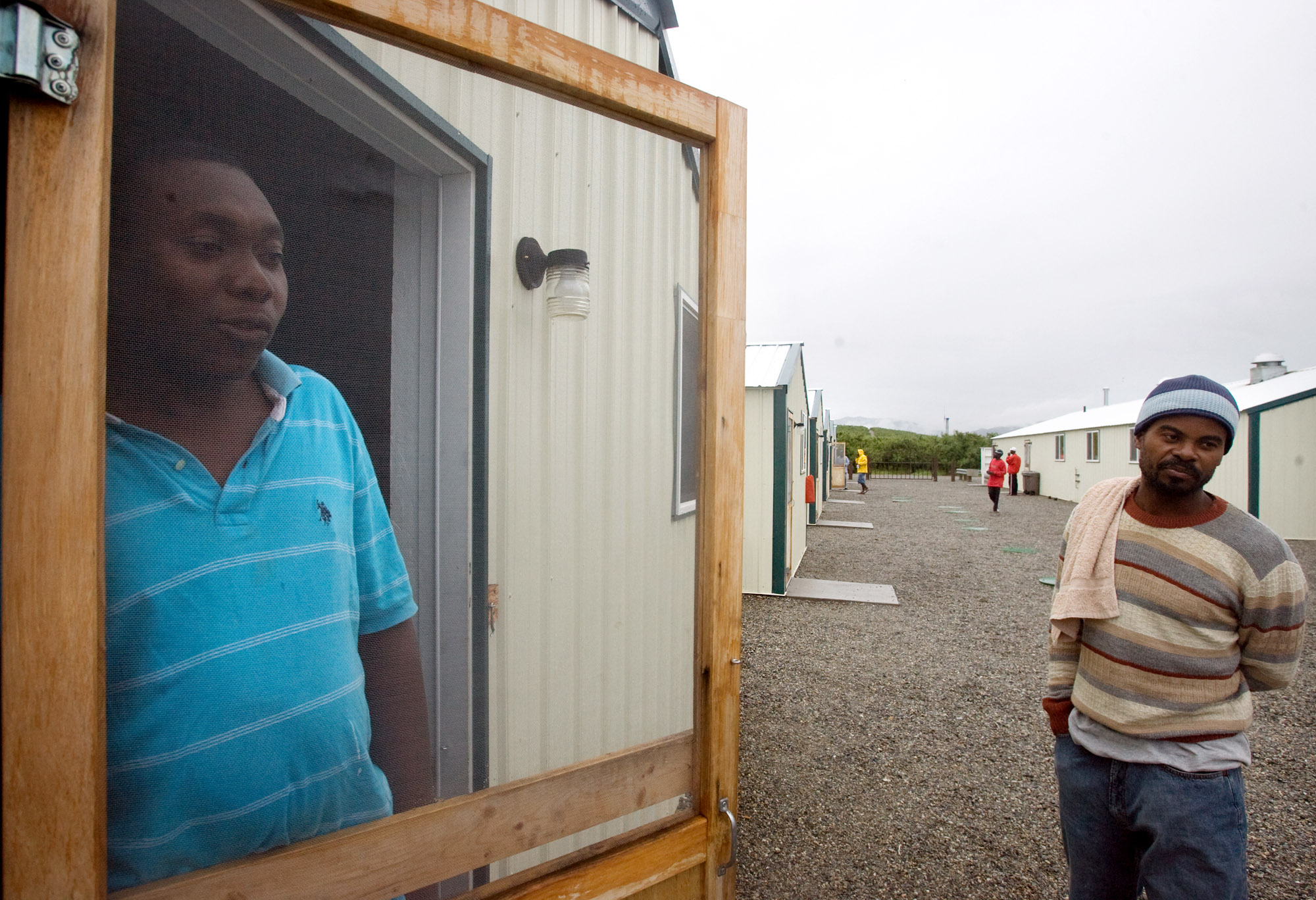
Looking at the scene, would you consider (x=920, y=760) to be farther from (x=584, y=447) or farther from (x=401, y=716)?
(x=401, y=716)

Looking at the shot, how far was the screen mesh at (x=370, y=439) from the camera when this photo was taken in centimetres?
92

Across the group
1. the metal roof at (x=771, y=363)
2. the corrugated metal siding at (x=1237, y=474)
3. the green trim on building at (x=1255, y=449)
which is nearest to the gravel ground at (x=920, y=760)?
the metal roof at (x=771, y=363)

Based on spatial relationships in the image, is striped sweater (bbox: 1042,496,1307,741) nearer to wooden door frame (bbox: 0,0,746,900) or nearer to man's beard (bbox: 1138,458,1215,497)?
man's beard (bbox: 1138,458,1215,497)

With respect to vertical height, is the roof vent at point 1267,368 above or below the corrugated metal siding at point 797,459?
above

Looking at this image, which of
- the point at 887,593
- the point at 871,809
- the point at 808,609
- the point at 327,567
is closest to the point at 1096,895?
the point at 871,809

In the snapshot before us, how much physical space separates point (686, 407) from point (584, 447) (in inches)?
10.7

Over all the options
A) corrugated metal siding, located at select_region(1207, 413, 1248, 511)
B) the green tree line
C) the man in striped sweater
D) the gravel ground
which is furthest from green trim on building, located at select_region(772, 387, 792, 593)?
the green tree line

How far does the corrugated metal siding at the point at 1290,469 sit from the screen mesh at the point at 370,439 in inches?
638

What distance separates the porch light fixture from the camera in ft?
4.58

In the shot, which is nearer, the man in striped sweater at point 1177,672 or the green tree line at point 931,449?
the man in striped sweater at point 1177,672

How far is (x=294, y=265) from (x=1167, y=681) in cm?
223

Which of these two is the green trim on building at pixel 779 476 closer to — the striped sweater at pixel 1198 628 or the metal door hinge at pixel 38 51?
the striped sweater at pixel 1198 628

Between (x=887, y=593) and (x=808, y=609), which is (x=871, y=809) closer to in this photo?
(x=808, y=609)

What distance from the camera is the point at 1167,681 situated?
5.54ft
